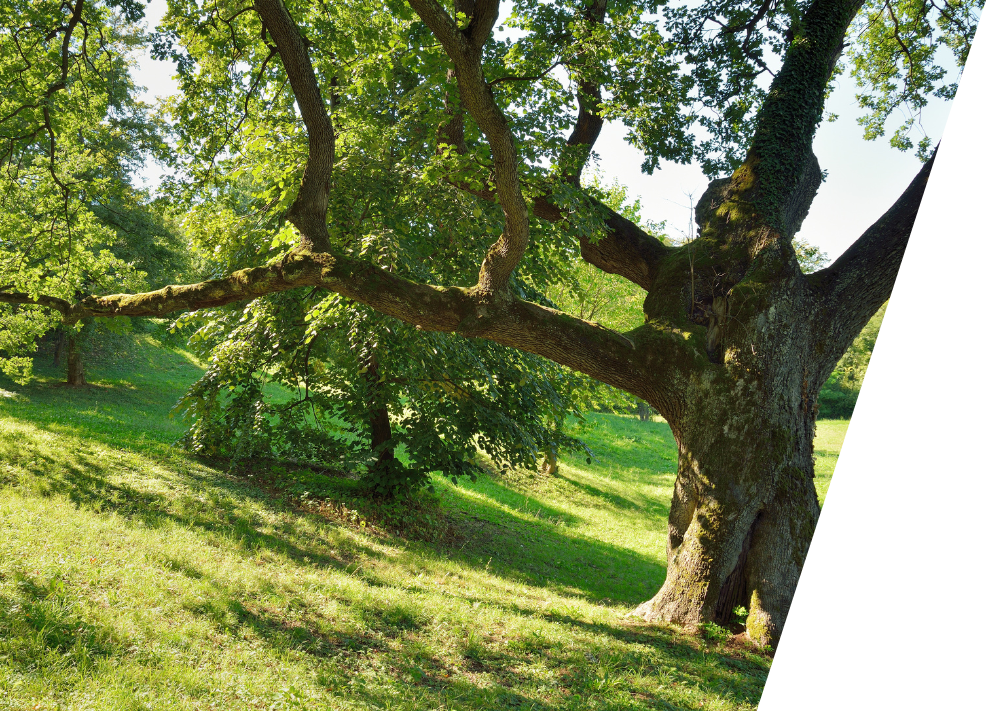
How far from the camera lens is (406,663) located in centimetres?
547

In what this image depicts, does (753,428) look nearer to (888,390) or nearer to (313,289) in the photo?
(888,390)

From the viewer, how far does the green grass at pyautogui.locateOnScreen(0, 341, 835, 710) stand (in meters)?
4.61

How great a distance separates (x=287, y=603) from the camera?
21.0 feet

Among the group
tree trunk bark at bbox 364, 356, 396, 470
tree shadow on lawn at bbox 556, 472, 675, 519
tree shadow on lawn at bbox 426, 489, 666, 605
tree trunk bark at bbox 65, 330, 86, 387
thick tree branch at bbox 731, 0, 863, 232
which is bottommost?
tree trunk bark at bbox 65, 330, 86, 387

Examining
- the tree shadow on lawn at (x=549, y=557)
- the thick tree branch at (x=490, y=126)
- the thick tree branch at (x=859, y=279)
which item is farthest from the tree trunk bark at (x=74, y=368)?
the thick tree branch at (x=859, y=279)

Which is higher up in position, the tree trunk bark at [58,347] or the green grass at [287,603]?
the green grass at [287,603]

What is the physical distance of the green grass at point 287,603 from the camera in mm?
4613

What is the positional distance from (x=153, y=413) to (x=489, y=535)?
601 inches

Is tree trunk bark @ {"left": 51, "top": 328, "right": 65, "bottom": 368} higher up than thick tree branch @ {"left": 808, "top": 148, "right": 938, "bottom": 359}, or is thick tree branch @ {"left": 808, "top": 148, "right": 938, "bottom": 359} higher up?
thick tree branch @ {"left": 808, "top": 148, "right": 938, "bottom": 359}

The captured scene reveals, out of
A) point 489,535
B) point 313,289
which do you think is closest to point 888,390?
point 313,289

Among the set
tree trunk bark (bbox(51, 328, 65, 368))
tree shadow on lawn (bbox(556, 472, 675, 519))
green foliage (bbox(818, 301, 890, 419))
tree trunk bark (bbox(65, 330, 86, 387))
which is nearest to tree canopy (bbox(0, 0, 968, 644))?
tree shadow on lawn (bbox(556, 472, 675, 519))

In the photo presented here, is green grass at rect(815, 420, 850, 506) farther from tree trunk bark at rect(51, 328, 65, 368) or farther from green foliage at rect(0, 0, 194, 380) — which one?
tree trunk bark at rect(51, 328, 65, 368)

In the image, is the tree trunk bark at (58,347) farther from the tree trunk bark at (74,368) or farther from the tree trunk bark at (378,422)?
the tree trunk bark at (378,422)

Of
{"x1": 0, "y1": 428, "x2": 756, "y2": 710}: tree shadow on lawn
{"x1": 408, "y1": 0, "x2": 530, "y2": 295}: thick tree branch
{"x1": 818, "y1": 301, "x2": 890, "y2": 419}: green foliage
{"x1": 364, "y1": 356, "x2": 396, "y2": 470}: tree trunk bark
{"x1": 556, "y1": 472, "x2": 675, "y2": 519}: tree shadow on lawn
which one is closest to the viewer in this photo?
{"x1": 0, "y1": 428, "x2": 756, "y2": 710}: tree shadow on lawn
